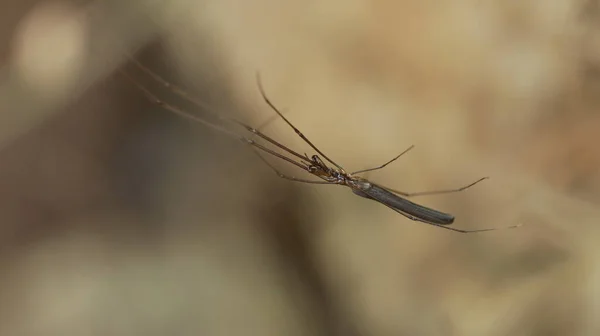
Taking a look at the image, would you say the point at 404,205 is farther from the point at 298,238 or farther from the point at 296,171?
the point at 298,238

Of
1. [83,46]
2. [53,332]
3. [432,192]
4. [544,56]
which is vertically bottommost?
[53,332]

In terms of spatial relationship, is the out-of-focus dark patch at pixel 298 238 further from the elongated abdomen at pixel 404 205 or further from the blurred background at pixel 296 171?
the elongated abdomen at pixel 404 205

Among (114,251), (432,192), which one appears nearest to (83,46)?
(114,251)

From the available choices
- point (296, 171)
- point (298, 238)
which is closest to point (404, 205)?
point (296, 171)

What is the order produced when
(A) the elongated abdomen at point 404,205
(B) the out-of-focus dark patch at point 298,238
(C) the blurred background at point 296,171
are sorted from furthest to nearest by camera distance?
1. (B) the out-of-focus dark patch at point 298,238
2. (C) the blurred background at point 296,171
3. (A) the elongated abdomen at point 404,205

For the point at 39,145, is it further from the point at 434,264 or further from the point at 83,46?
the point at 434,264

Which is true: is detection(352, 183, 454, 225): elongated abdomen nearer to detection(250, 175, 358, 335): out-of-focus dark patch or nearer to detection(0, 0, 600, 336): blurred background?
detection(0, 0, 600, 336): blurred background

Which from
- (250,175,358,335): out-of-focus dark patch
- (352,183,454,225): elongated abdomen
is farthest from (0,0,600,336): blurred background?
(352,183,454,225): elongated abdomen

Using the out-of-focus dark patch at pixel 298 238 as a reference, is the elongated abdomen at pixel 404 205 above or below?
below

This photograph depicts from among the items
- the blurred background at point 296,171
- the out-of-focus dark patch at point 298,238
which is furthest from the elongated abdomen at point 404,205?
the out-of-focus dark patch at point 298,238
